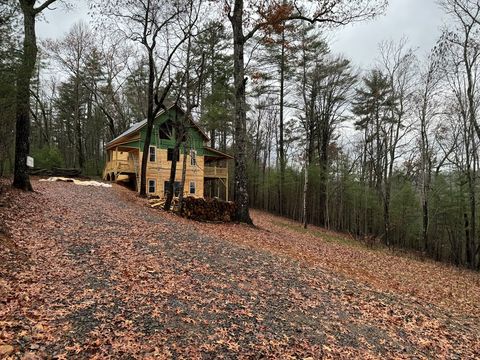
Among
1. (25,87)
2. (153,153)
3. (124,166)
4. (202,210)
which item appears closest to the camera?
(25,87)

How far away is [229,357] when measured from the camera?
3.62 m

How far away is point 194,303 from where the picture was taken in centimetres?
474

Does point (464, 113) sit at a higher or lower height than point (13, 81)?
higher

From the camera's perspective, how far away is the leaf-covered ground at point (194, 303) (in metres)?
3.71

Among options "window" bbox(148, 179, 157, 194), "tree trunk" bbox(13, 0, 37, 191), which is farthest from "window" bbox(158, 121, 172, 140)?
"tree trunk" bbox(13, 0, 37, 191)

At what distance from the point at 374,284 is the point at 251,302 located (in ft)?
12.7

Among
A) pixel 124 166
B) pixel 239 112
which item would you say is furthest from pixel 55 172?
pixel 239 112

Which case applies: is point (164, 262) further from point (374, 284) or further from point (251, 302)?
point (374, 284)

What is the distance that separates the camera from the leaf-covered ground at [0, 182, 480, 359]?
371 cm

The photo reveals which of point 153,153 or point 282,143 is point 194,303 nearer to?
point 153,153

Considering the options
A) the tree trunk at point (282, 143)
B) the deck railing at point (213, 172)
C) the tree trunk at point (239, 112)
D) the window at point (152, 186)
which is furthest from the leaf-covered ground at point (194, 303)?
the tree trunk at point (282, 143)

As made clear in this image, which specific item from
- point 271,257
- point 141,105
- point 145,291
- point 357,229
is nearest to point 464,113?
point 357,229

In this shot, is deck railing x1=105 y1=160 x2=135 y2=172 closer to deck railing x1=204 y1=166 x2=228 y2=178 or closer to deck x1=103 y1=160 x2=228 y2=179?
deck x1=103 y1=160 x2=228 y2=179

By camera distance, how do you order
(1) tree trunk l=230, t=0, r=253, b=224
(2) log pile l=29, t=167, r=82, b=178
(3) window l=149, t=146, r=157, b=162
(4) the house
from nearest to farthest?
(1) tree trunk l=230, t=0, r=253, b=224 → (2) log pile l=29, t=167, r=82, b=178 → (4) the house → (3) window l=149, t=146, r=157, b=162
